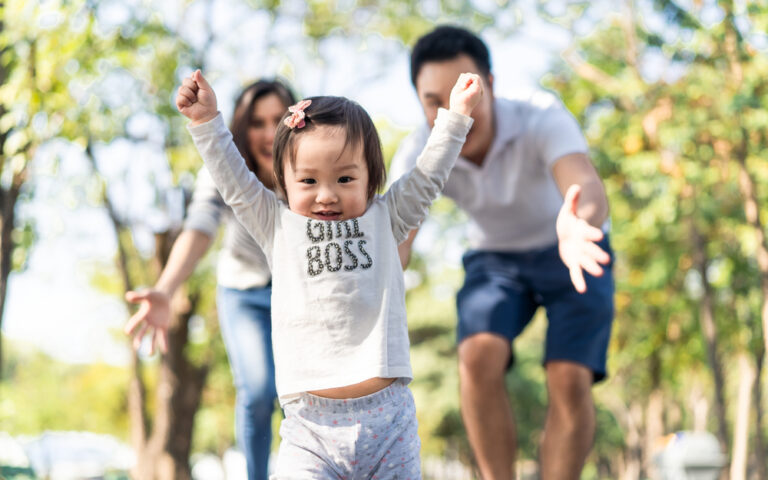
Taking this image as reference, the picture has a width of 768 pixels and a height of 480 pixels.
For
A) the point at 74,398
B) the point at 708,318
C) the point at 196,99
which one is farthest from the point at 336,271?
the point at 74,398

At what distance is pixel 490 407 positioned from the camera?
3691 millimetres

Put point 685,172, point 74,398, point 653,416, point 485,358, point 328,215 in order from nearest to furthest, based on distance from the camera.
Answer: point 328,215, point 485,358, point 685,172, point 653,416, point 74,398

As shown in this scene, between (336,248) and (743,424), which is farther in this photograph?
(743,424)

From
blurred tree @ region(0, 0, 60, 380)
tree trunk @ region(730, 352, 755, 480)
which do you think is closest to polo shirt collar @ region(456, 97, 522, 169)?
blurred tree @ region(0, 0, 60, 380)

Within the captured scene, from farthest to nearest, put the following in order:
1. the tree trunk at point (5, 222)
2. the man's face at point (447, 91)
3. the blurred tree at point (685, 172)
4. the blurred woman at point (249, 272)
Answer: the blurred tree at point (685, 172) < the tree trunk at point (5, 222) < the blurred woman at point (249, 272) < the man's face at point (447, 91)

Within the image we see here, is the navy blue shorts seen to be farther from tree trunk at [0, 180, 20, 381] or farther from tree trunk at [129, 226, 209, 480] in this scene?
tree trunk at [129, 226, 209, 480]

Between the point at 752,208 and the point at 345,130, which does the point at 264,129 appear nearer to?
the point at 345,130

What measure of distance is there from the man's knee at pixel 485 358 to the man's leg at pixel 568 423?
218 millimetres

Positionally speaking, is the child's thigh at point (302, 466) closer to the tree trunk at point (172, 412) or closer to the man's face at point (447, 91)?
the man's face at point (447, 91)

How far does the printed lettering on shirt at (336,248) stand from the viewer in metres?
2.47

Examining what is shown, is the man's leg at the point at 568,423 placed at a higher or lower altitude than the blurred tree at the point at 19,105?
lower

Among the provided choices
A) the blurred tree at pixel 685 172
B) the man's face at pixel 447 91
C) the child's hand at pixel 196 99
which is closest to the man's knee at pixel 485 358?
the man's face at pixel 447 91

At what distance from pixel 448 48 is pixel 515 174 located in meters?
0.61

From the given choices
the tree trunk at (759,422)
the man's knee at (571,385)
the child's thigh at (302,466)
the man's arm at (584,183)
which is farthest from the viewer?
the tree trunk at (759,422)
